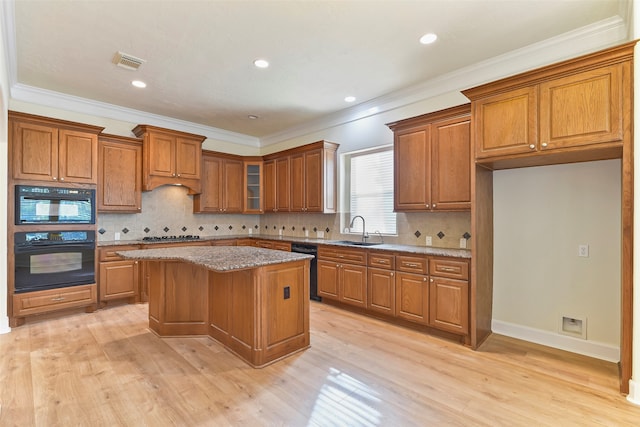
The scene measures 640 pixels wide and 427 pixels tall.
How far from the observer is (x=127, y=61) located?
10.8 ft

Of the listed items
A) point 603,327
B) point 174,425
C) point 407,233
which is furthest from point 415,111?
point 174,425

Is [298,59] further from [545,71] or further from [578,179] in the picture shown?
[578,179]

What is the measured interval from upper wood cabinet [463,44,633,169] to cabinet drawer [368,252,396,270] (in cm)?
141

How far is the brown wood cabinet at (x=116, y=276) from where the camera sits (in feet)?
13.8

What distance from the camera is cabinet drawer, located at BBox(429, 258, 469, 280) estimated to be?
3.08m

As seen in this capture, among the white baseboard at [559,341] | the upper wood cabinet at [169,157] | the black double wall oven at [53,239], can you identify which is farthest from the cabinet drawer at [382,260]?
the black double wall oven at [53,239]

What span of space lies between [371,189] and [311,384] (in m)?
2.97

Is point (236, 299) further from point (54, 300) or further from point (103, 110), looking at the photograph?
point (103, 110)

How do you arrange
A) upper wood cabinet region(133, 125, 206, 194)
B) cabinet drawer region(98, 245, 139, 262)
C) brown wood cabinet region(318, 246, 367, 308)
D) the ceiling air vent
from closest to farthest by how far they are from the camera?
1. the ceiling air vent
2. brown wood cabinet region(318, 246, 367, 308)
3. cabinet drawer region(98, 245, 139, 262)
4. upper wood cabinet region(133, 125, 206, 194)

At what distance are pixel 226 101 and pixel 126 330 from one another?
3.17 metres

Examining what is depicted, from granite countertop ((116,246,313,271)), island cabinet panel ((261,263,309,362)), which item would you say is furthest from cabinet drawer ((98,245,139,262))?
island cabinet panel ((261,263,309,362))

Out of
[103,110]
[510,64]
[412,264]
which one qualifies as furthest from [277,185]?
[510,64]

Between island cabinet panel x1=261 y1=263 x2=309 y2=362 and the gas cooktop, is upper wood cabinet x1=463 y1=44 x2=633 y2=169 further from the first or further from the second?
the gas cooktop

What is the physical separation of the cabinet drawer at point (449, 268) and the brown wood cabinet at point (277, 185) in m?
2.87
